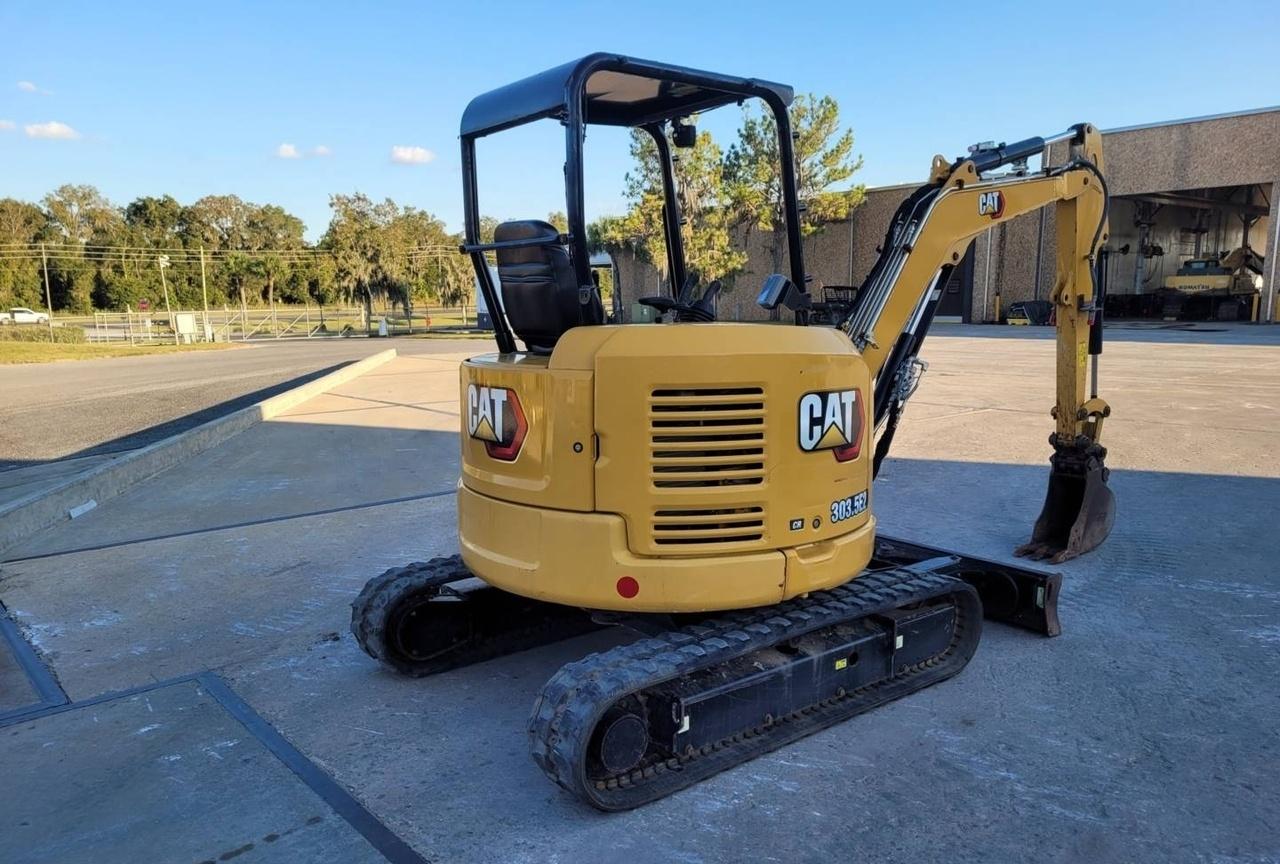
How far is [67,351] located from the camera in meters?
30.4

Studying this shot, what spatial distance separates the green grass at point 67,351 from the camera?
27031mm

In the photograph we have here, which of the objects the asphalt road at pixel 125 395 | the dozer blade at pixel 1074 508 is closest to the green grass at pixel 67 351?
the asphalt road at pixel 125 395

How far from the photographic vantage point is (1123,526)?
6578 mm

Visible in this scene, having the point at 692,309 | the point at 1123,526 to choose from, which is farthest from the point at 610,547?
the point at 1123,526

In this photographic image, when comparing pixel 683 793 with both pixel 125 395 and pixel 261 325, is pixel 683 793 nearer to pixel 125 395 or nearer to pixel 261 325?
pixel 125 395

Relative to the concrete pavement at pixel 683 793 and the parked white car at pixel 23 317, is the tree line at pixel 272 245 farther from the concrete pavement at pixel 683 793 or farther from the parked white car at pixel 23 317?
the concrete pavement at pixel 683 793

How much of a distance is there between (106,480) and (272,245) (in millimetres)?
83118

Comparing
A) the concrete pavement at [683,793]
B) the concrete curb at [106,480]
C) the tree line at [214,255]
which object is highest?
the tree line at [214,255]

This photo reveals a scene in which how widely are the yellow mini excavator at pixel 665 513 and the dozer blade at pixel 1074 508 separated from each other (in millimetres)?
1987

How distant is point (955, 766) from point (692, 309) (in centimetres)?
212

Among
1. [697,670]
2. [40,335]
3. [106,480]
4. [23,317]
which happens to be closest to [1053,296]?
[697,670]

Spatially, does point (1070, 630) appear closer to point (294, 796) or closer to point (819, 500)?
point (819, 500)

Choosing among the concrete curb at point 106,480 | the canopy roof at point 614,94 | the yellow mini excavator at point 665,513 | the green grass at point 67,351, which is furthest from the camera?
the green grass at point 67,351

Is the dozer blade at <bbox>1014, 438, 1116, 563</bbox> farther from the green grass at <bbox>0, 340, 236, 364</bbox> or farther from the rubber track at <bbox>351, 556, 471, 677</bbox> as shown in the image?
the green grass at <bbox>0, 340, 236, 364</bbox>
